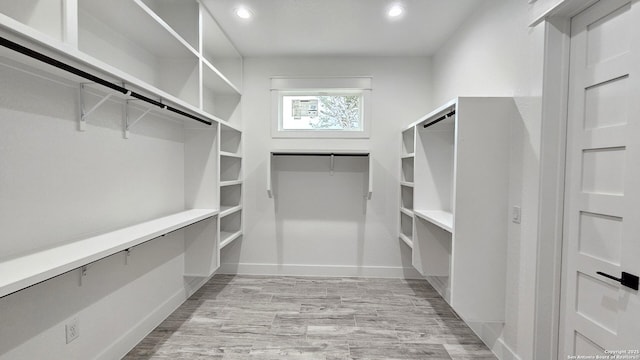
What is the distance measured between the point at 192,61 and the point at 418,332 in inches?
117

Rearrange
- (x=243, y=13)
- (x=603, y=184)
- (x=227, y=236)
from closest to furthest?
(x=603, y=184), (x=243, y=13), (x=227, y=236)

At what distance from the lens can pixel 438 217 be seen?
2279mm

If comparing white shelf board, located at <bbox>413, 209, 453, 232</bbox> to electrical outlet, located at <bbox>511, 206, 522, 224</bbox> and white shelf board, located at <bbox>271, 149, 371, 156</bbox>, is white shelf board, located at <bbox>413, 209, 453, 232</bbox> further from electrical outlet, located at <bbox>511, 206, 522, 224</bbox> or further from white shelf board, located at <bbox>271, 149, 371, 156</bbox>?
white shelf board, located at <bbox>271, 149, 371, 156</bbox>

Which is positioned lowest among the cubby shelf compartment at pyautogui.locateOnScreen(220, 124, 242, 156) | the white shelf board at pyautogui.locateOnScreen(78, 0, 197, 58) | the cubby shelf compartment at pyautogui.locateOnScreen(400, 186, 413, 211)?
the cubby shelf compartment at pyautogui.locateOnScreen(400, 186, 413, 211)

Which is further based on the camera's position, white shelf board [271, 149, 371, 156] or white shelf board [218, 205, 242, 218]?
white shelf board [271, 149, 371, 156]

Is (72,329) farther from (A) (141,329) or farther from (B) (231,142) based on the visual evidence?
(B) (231,142)

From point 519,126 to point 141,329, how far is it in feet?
10.1

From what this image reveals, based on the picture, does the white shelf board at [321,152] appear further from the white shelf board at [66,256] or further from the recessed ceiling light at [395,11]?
the white shelf board at [66,256]

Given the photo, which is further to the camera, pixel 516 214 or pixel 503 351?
pixel 503 351

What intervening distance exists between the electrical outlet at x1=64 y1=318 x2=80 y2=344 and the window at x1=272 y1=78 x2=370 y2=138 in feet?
7.96

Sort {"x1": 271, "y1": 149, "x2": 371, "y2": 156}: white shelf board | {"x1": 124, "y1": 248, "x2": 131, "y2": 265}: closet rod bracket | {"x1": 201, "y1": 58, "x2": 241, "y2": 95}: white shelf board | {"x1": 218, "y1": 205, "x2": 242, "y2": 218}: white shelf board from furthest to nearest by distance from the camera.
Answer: {"x1": 271, "y1": 149, "x2": 371, "y2": 156}: white shelf board
{"x1": 218, "y1": 205, "x2": 242, "y2": 218}: white shelf board
{"x1": 201, "y1": 58, "x2": 241, "y2": 95}: white shelf board
{"x1": 124, "y1": 248, "x2": 131, "y2": 265}: closet rod bracket

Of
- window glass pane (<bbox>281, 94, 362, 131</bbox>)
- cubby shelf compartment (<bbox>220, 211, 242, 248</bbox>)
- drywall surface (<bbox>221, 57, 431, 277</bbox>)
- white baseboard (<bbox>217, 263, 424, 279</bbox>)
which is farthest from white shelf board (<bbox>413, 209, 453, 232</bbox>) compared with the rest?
cubby shelf compartment (<bbox>220, 211, 242, 248</bbox>)

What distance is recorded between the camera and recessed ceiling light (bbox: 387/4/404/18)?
2275 mm

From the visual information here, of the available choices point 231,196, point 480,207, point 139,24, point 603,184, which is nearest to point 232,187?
point 231,196
